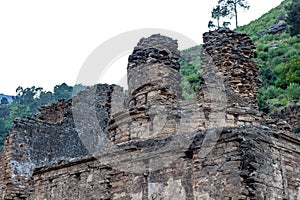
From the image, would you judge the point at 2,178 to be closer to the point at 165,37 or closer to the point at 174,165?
the point at 165,37

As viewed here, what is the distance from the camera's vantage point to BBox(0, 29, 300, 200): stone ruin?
24.7ft

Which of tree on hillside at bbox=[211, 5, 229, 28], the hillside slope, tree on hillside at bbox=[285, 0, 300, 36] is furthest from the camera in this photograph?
tree on hillside at bbox=[211, 5, 229, 28]

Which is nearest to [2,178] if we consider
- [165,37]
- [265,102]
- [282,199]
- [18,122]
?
[18,122]

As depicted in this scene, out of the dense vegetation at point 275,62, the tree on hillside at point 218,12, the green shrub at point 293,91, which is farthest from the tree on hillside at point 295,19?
the green shrub at point 293,91

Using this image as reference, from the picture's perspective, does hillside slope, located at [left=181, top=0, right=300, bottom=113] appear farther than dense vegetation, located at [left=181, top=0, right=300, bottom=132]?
No

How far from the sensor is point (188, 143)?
8008 mm

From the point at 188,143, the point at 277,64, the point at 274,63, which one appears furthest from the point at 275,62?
the point at 188,143

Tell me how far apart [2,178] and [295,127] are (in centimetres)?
1259

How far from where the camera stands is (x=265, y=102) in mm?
25250

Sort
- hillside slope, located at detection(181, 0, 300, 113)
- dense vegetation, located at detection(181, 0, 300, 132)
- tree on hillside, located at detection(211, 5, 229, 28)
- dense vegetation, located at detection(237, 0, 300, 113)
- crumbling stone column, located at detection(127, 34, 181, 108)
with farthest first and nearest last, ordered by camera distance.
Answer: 1. tree on hillside, located at detection(211, 5, 229, 28)
2. dense vegetation, located at detection(181, 0, 300, 132)
3. hillside slope, located at detection(181, 0, 300, 113)
4. dense vegetation, located at detection(237, 0, 300, 113)
5. crumbling stone column, located at detection(127, 34, 181, 108)

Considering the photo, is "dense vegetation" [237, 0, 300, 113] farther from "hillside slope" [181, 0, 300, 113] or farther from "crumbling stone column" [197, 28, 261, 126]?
"crumbling stone column" [197, 28, 261, 126]

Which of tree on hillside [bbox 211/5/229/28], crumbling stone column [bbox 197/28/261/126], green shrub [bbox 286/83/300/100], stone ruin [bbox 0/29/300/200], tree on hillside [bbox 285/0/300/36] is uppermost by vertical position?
tree on hillside [bbox 211/5/229/28]

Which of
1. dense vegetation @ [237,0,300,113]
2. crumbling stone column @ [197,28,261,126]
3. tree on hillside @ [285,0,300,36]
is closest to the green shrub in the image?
dense vegetation @ [237,0,300,113]

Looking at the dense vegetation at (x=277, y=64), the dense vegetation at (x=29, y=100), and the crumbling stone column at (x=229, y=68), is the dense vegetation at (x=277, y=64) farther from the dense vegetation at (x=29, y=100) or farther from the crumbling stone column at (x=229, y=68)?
the dense vegetation at (x=29, y=100)
